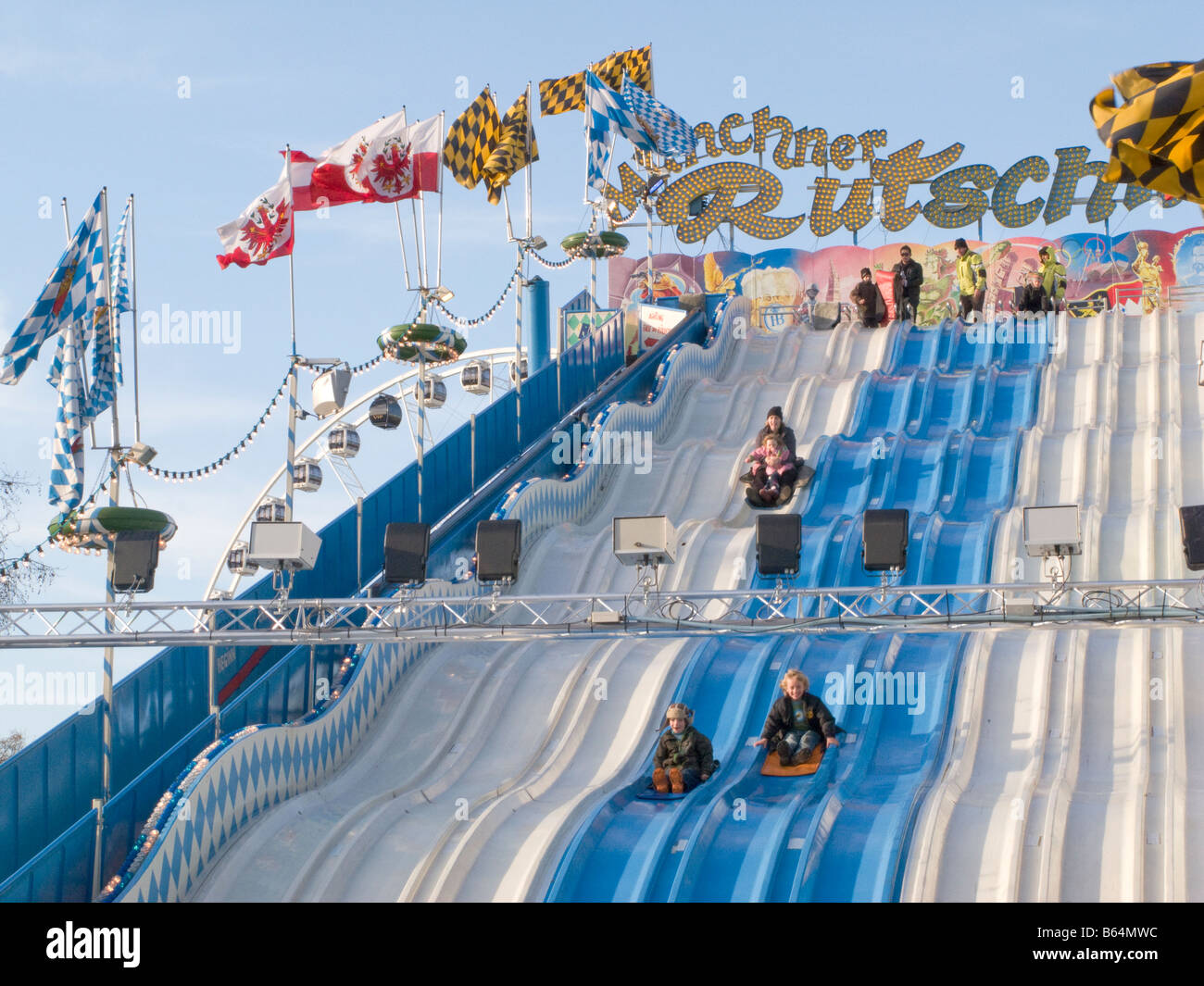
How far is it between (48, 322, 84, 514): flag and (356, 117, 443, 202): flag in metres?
2.87

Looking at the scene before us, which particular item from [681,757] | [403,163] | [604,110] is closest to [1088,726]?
[681,757]

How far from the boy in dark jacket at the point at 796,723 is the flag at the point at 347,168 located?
5.11 meters

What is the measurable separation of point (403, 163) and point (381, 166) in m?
0.19

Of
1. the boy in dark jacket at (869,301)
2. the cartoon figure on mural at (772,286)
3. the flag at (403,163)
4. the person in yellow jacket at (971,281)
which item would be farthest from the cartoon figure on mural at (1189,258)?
the flag at (403,163)

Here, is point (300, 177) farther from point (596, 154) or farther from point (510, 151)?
point (596, 154)

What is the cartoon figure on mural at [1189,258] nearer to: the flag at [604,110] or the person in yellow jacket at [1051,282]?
the person in yellow jacket at [1051,282]

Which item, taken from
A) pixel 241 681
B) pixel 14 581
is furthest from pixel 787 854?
pixel 14 581

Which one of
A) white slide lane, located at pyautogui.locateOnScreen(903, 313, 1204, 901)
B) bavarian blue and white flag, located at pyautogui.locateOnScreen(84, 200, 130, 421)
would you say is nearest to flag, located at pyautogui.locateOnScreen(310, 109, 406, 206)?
bavarian blue and white flag, located at pyautogui.locateOnScreen(84, 200, 130, 421)

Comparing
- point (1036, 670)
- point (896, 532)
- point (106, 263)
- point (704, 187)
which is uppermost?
point (704, 187)

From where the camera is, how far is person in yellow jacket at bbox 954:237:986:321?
18.3m

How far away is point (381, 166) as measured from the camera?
13078mm
